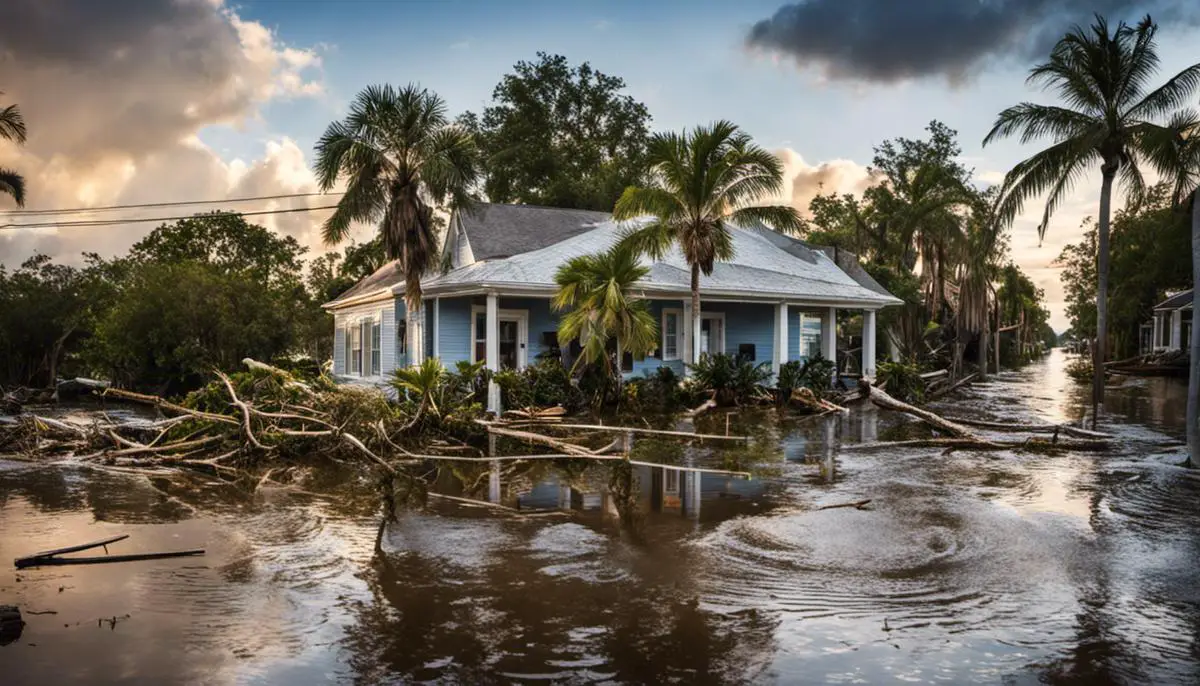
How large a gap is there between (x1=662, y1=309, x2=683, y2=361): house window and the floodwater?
38.6ft

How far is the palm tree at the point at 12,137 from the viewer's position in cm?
2375

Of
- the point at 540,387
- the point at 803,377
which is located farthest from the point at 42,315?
the point at 803,377

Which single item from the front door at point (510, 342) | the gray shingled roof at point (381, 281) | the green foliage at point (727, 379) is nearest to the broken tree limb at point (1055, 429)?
the green foliage at point (727, 379)

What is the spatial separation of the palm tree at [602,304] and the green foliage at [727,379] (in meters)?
3.30

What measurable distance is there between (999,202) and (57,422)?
21.9 m

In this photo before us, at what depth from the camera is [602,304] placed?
58.1 ft

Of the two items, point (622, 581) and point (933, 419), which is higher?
point (933, 419)

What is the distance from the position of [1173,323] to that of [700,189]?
3282 cm

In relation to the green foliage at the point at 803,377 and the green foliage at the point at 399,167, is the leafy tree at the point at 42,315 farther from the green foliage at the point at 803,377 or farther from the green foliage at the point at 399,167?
the green foliage at the point at 803,377

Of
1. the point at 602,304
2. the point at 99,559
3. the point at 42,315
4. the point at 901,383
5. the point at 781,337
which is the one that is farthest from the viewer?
the point at 42,315

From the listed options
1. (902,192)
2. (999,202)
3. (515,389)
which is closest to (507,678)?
(515,389)

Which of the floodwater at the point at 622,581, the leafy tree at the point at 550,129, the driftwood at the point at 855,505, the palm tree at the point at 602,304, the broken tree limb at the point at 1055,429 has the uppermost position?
the leafy tree at the point at 550,129

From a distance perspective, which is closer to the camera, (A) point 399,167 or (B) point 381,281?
(A) point 399,167

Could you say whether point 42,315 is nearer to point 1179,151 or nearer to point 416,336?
point 416,336
